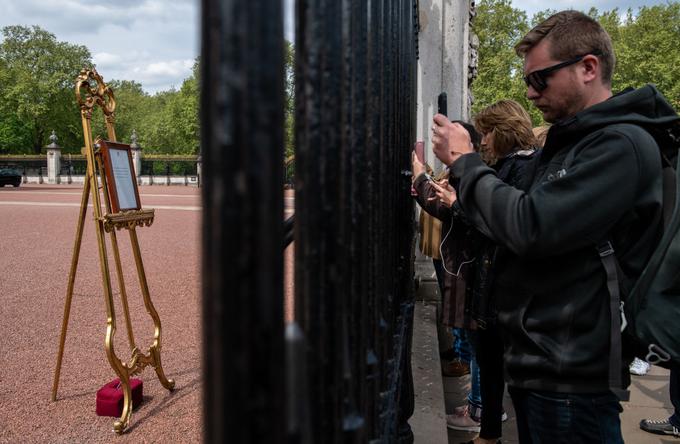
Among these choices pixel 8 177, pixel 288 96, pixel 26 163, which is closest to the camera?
pixel 288 96

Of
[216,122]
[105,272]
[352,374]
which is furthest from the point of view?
[105,272]

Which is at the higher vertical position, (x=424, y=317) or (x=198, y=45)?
(x=198, y=45)

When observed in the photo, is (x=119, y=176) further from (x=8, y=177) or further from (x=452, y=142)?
(x=8, y=177)

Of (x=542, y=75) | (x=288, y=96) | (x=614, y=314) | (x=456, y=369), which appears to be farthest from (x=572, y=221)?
(x=456, y=369)

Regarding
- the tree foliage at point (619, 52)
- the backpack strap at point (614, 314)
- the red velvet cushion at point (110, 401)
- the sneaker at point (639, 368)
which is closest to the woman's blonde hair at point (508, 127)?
the backpack strap at point (614, 314)

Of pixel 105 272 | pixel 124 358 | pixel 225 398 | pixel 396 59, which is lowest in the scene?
pixel 124 358

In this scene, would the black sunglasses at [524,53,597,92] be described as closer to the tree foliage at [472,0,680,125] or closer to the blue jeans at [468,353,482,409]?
the blue jeans at [468,353,482,409]

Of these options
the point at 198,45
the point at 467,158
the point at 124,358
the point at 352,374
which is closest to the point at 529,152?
the point at 467,158

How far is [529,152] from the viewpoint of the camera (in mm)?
2678

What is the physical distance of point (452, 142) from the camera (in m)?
1.96

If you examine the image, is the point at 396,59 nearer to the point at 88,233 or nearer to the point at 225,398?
the point at 225,398

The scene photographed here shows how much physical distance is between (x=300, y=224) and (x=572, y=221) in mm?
1043

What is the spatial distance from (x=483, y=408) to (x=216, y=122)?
114 inches

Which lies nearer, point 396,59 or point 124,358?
point 396,59
